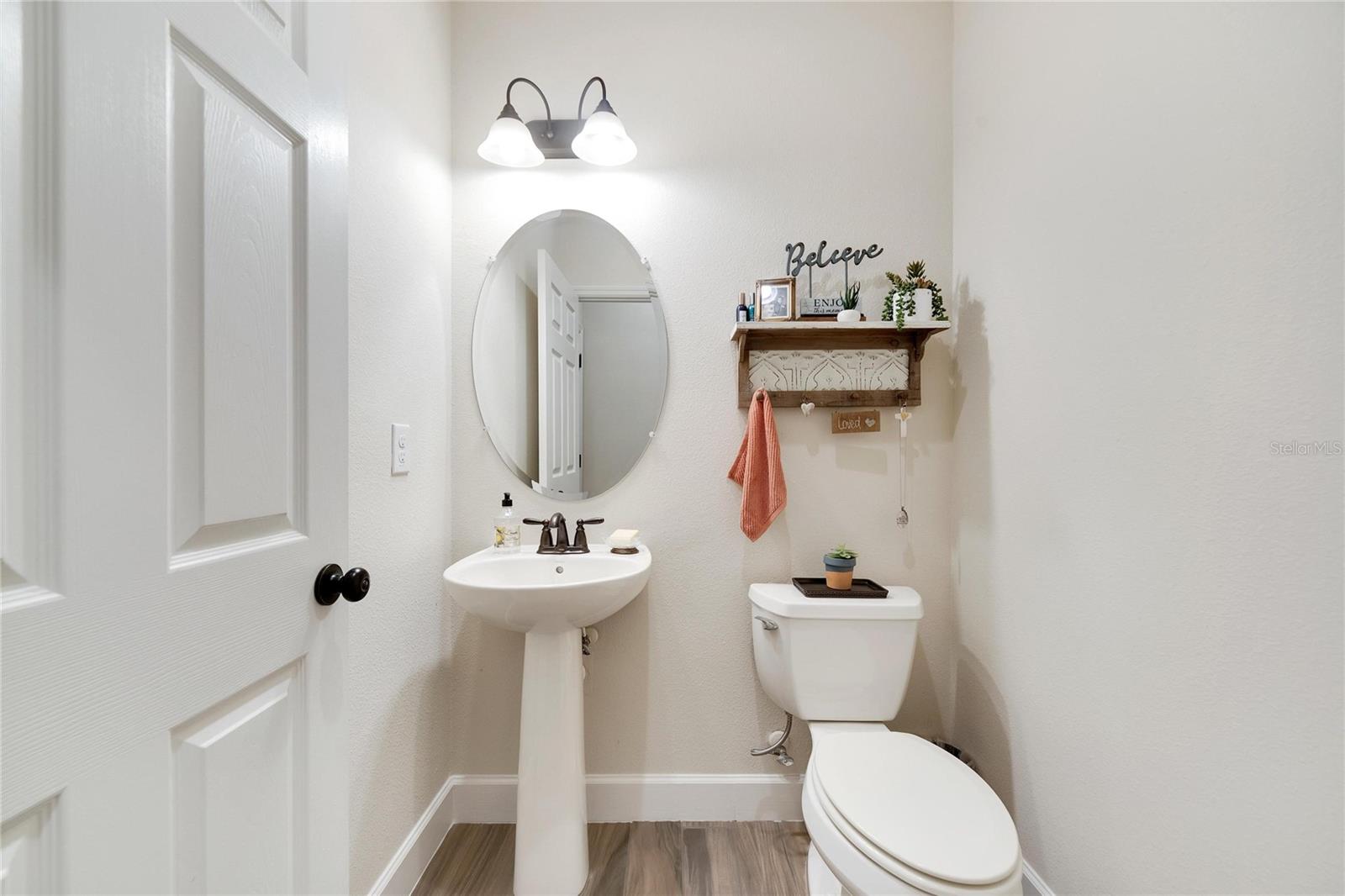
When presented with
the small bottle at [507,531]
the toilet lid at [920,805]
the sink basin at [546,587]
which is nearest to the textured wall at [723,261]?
the small bottle at [507,531]

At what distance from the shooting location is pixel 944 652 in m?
1.66

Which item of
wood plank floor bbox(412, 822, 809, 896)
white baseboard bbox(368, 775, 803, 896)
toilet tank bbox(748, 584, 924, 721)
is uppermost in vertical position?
toilet tank bbox(748, 584, 924, 721)

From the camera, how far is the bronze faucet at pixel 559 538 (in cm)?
156

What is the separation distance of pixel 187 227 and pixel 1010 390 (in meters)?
1.60

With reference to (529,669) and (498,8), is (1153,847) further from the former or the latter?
(498,8)

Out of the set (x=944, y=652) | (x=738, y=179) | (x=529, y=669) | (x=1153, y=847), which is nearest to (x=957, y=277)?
(x=738, y=179)

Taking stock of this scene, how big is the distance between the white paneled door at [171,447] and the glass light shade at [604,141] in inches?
30.5

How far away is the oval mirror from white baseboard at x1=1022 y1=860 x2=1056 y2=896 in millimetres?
1419

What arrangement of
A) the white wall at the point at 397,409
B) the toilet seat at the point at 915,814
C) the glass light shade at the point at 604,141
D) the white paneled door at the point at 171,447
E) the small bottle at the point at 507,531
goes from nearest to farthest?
the white paneled door at the point at 171,447 → the toilet seat at the point at 915,814 → the white wall at the point at 397,409 → the glass light shade at the point at 604,141 → the small bottle at the point at 507,531

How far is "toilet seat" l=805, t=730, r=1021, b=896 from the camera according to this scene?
34.6 inches

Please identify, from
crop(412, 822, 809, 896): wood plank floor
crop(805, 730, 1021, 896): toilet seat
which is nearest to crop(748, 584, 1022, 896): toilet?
crop(805, 730, 1021, 896): toilet seat

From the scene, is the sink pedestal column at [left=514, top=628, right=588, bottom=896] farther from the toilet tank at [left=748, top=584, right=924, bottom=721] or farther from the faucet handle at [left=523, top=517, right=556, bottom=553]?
the toilet tank at [left=748, top=584, right=924, bottom=721]

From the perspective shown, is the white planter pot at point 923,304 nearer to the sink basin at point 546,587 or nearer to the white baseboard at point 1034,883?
the sink basin at point 546,587

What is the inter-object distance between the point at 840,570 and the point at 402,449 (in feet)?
4.00
